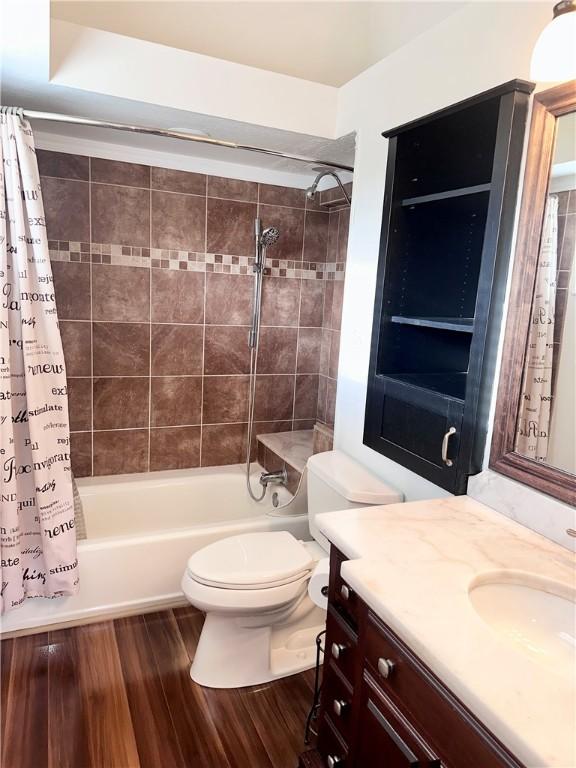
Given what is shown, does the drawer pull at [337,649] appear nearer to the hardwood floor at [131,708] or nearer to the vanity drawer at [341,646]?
the vanity drawer at [341,646]

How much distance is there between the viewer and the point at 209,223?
2.91 metres

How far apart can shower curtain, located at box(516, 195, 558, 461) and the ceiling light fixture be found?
0.92 ft

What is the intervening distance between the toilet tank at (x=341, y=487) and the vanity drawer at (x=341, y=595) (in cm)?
56

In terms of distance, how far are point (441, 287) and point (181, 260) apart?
60.2 inches

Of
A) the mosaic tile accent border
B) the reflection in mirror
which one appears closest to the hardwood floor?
the reflection in mirror

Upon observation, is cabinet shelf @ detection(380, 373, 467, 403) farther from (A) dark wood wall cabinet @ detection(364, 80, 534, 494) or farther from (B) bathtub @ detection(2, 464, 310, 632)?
(B) bathtub @ detection(2, 464, 310, 632)

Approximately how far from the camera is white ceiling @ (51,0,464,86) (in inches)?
81.8

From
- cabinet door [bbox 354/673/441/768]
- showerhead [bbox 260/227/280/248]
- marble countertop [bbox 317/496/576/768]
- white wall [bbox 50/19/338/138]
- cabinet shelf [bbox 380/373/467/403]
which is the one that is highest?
white wall [bbox 50/19/338/138]

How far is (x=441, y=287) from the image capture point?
6.35 feet

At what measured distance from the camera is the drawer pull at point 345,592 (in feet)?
4.19

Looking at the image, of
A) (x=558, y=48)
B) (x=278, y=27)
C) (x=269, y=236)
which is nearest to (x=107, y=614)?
(x=269, y=236)

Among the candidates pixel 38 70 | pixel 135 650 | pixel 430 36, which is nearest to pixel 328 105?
pixel 430 36

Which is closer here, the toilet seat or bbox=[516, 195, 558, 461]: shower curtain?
bbox=[516, 195, 558, 461]: shower curtain

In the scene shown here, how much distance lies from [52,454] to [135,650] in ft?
2.83
